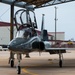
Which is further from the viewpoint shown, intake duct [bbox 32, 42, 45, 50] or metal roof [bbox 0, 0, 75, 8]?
metal roof [bbox 0, 0, 75, 8]

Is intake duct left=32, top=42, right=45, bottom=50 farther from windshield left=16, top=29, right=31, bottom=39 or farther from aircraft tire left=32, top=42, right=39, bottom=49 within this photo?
windshield left=16, top=29, right=31, bottom=39

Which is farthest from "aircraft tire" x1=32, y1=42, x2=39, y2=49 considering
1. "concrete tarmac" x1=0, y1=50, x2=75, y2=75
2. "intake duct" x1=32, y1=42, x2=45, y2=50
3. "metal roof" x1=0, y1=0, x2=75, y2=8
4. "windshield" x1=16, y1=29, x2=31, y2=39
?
"metal roof" x1=0, y1=0, x2=75, y2=8

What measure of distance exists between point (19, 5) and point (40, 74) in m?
10.6

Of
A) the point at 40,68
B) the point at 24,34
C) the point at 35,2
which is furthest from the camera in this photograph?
the point at 35,2

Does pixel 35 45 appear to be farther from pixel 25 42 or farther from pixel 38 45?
pixel 25 42

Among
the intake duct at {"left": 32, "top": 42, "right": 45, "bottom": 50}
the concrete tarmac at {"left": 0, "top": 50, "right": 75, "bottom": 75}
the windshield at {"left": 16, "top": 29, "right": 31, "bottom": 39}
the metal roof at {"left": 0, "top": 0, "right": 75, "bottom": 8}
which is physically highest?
the metal roof at {"left": 0, "top": 0, "right": 75, "bottom": 8}

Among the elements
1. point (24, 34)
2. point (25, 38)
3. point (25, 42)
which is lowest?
point (25, 42)

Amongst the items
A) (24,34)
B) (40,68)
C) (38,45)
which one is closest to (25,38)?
(24,34)

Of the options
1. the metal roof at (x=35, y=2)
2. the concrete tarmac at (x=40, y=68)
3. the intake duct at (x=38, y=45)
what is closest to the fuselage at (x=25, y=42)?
the intake duct at (x=38, y=45)

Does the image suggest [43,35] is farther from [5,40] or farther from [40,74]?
[5,40]

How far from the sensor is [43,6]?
28.1 meters

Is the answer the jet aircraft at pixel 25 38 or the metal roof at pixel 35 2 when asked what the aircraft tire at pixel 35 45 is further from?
the metal roof at pixel 35 2

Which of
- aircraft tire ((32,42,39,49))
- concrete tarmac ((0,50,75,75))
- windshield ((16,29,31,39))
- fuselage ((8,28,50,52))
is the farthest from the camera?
aircraft tire ((32,42,39,49))

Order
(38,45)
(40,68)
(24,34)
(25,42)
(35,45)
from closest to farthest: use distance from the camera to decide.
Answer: (25,42)
(24,34)
(35,45)
(38,45)
(40,68)
